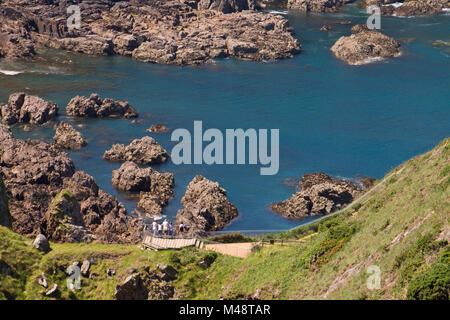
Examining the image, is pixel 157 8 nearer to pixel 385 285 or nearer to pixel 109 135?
pixel 109 135

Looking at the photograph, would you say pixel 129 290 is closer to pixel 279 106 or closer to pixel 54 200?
pixel 54 200

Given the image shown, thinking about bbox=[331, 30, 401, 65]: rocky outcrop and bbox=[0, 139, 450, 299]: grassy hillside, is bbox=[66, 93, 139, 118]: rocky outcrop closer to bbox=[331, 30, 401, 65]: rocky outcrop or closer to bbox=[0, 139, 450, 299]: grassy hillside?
bbox=[331, 30, 401, 65]: rocky outcrop

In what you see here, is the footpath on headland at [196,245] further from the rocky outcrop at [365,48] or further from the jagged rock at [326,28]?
the jagged rock at [326,28]

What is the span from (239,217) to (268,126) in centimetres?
3608

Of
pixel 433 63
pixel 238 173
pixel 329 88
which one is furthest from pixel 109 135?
pixel 433 63

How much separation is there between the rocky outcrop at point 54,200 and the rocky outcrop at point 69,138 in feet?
17.8

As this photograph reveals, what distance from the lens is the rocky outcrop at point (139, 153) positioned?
113625 millimetres

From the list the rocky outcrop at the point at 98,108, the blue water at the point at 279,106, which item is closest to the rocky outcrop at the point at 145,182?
the blue water at the point at 279,106

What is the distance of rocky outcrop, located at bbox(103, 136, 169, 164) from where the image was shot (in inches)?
4473

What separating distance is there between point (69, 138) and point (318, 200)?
4176 cm

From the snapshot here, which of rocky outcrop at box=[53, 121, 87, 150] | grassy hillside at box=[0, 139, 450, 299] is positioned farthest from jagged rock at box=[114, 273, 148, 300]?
rocky outcrop at box=[53, 121, 87, 150]

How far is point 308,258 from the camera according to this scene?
5612cm

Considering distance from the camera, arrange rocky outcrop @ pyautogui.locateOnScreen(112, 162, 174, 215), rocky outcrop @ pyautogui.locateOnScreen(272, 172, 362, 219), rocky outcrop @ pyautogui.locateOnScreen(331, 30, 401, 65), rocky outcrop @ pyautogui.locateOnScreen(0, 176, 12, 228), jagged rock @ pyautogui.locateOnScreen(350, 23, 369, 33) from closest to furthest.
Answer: rocky outcrop @ pyautogui.locateOnScreen(0, 176, 12, 228)
rocky outcrop @ pyautogui.locateOnScreen(272, 172, 362, 219)
rocky outcrop @ pyautogui.locateOnScreen(112, 162, 174, 215)
rocky outcrop @ pyautogui.locateOnScreen(331, 30, 401, 65)
jagged rock @ pyautogui.locateOnScreen(350, 23, 369, 33)

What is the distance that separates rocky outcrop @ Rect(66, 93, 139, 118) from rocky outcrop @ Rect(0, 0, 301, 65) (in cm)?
3940
